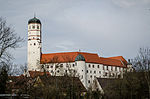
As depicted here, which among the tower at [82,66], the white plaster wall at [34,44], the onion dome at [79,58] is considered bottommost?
the tower at [82,66]

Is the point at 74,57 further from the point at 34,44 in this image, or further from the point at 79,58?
the point at 34,44

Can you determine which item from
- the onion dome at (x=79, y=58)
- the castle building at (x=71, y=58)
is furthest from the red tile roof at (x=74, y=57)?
the onion dome at (x=79, y=58)

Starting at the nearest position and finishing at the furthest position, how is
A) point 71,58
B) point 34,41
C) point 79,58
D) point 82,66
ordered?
point 82,66
point 79,58
point 71,58
point 34,41

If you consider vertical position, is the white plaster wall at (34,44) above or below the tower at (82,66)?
above

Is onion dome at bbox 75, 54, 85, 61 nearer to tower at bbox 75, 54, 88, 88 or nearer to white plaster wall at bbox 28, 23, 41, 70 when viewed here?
tower at bbox 75, 54, 88, 88

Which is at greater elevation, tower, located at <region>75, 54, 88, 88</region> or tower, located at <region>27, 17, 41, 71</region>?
tower, located at <region>27, 17, 41, 71</region>

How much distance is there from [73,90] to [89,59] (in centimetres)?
5726

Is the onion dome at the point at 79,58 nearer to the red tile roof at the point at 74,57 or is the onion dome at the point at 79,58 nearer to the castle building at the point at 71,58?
the castle building at the point at 71,58

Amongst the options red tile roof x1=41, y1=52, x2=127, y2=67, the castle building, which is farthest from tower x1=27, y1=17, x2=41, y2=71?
red tile roof x1=41, y1=52, x2=127, y2=67

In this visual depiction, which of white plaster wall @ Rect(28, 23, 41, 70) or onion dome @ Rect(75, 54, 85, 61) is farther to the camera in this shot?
white plaster wall @ Rect(28, 23, 41, 70)

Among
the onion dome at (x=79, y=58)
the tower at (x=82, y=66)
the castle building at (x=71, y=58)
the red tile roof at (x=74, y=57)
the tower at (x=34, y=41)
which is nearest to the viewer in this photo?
the tower at (x=82, y=66)

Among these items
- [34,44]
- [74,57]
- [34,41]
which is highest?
[34,41]

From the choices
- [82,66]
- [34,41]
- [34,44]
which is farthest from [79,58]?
[34,41]

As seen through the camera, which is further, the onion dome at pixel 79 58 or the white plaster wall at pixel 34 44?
the white plaster wall at pixel 34 44
